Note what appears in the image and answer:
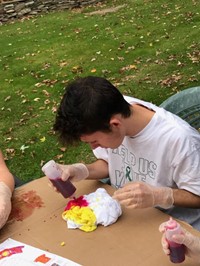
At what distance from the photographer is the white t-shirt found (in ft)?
5.51

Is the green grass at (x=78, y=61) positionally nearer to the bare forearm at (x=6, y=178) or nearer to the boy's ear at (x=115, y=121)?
the bare forearm at (x=6, y=178)

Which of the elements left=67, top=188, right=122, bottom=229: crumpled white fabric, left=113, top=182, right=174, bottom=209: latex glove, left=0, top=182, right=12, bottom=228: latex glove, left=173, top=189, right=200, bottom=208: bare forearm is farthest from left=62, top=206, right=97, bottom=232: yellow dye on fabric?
left=173, top=189, right=200, bottom=208: bare forearm

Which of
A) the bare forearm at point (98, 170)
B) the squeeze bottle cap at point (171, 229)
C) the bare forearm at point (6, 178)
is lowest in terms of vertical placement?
the bare forearm at point (98, 170)

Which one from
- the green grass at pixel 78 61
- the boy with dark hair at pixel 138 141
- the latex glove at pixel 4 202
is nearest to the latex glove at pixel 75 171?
the boy with dark hair at pixel 138 141

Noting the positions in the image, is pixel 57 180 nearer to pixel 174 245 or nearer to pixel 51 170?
pixel 51 170

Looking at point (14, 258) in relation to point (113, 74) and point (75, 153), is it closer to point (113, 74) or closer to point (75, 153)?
point (75, 153)

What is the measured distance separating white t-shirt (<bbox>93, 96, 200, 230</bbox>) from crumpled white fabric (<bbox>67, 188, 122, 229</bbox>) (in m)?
0.22

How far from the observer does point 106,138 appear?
1.68m

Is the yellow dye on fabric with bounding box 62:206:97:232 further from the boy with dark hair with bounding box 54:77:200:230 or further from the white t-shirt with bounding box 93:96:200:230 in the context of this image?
the white t-shirt with bounding box 93:96:200:230

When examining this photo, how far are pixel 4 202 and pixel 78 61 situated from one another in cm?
491

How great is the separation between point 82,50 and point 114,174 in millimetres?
5208

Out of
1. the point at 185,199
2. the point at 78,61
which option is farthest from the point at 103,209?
the point at 78,61

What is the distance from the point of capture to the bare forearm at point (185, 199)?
1.67m

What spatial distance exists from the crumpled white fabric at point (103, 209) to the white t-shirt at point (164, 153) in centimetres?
22
